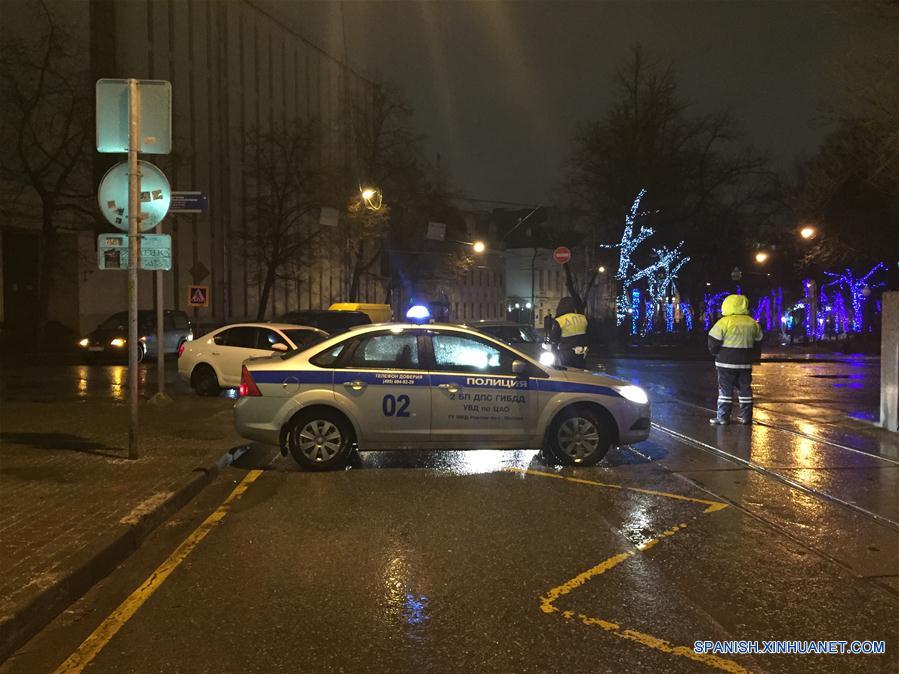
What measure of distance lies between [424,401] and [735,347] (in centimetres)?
542

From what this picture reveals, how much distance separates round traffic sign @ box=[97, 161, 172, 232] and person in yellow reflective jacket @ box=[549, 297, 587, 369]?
25.2 feet

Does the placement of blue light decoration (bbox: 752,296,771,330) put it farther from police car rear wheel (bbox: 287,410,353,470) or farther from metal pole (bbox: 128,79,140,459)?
metal pole (bbox: 128,79,140,459)

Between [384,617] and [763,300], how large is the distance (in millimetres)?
58413

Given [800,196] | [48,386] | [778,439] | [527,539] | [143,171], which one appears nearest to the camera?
[527,539]

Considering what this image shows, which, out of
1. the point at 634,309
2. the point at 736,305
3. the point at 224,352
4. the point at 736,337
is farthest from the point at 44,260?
the point at 634,309

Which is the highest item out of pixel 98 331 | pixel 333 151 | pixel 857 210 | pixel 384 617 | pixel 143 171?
pixel 333 151

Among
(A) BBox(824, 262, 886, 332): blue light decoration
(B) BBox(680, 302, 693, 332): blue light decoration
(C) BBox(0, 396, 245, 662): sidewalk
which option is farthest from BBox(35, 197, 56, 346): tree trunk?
(B) BBox(680, 302, 693, 332): blue light decoration

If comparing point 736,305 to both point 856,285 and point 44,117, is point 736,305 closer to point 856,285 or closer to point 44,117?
point 44,117

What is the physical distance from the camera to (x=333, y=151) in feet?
137

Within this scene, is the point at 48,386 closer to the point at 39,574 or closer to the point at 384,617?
the point at 39,574

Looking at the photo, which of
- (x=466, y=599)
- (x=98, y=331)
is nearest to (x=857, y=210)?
(x=98, y=331)

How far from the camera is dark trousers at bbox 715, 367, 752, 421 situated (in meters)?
11.0

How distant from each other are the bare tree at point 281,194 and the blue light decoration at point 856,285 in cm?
2668

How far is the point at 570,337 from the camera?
13.7 meters
